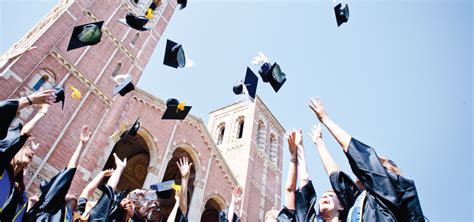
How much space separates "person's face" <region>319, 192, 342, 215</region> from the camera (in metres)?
2.05

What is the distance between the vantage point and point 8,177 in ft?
7.59

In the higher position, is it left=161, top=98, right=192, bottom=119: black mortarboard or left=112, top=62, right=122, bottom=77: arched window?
left=112, top=62, right=122, bottom=77: arched window

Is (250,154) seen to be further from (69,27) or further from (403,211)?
(403,211)

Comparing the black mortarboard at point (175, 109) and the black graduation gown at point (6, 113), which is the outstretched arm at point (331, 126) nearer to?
the black graduation gown at point (6, 113)

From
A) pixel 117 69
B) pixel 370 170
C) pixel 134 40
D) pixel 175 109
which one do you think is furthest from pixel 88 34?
pixel 134 40

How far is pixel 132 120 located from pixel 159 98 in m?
1.94

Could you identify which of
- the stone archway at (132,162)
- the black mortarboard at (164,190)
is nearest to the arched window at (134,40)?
the stone archway at (132,162)

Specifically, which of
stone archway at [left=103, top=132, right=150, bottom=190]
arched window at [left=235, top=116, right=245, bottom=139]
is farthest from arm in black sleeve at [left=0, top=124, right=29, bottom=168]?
arched window at [left=235, top=116, right=245, bottom=139]

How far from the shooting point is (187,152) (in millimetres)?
14414

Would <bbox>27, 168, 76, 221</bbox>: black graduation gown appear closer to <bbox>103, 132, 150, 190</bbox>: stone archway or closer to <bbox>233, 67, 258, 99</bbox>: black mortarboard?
<bbox>233, 67, 258, 99</bbox>: black mortarboard

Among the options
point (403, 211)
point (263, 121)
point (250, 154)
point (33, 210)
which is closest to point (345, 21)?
point (403, 211)

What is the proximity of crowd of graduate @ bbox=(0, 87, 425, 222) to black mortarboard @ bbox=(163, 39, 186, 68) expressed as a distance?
10.4 ft

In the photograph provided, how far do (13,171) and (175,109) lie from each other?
5.92m

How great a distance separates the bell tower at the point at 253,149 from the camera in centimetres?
1680
